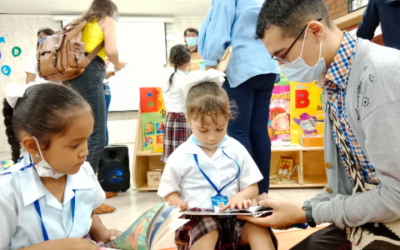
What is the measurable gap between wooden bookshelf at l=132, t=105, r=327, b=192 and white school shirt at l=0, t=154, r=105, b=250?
6.84 ft

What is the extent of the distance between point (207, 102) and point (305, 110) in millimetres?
1991

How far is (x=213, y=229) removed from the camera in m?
1.20

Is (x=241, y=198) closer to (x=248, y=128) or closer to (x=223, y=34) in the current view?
(x=248, y=128)

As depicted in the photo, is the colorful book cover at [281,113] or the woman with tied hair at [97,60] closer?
the woman with tied hair at [97,60]

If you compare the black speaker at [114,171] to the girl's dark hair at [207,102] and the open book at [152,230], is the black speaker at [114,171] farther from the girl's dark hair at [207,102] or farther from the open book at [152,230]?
the open book at [152,230]

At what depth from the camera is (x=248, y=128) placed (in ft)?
6.21

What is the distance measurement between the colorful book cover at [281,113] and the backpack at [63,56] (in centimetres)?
194

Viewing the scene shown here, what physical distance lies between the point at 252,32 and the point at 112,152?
188cm

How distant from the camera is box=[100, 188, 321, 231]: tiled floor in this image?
227 cm

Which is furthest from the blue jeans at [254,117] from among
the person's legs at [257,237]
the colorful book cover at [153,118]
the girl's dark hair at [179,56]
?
the colorful book cover at [153,118]

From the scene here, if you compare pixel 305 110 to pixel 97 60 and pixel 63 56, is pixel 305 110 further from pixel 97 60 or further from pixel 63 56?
pixel 63 56

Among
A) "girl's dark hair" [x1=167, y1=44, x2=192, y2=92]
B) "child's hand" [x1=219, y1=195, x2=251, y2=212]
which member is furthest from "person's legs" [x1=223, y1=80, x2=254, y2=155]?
"girl's dark hair" [x1=167, y1=44, x2=192, y2=92]

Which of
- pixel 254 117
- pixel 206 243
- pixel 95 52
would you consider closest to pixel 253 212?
pixel 206 243

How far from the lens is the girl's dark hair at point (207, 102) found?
1390 mm
